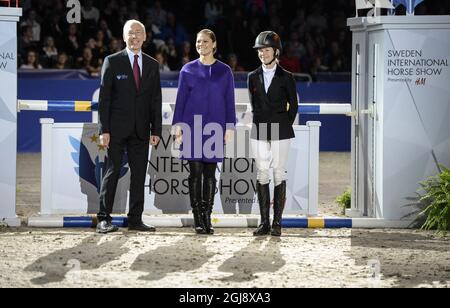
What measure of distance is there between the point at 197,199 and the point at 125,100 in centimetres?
Answer: 117

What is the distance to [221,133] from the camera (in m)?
9.79

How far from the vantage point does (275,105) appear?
9727 millimetres

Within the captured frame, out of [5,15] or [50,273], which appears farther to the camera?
[5,15]

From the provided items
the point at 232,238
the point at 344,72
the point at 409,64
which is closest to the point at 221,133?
the point at 232,238

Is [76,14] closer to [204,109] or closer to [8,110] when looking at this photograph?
[8,110]

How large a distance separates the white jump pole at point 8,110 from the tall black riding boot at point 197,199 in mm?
1837

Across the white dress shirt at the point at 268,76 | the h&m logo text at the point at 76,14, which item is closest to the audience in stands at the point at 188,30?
the h&m logo text at the point at 76,14

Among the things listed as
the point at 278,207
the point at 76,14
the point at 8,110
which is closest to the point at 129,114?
the point at 8,110

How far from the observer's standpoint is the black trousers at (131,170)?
387 inches

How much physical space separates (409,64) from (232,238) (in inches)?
103

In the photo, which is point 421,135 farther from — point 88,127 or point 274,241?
point 88,127

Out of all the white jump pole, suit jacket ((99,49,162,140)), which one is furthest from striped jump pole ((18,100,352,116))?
suit jacket ((99,49,162,140))

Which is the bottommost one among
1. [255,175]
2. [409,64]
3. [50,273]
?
[50,273]

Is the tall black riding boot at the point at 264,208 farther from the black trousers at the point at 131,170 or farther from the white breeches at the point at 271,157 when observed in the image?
the black trousers at the point at 131,170
